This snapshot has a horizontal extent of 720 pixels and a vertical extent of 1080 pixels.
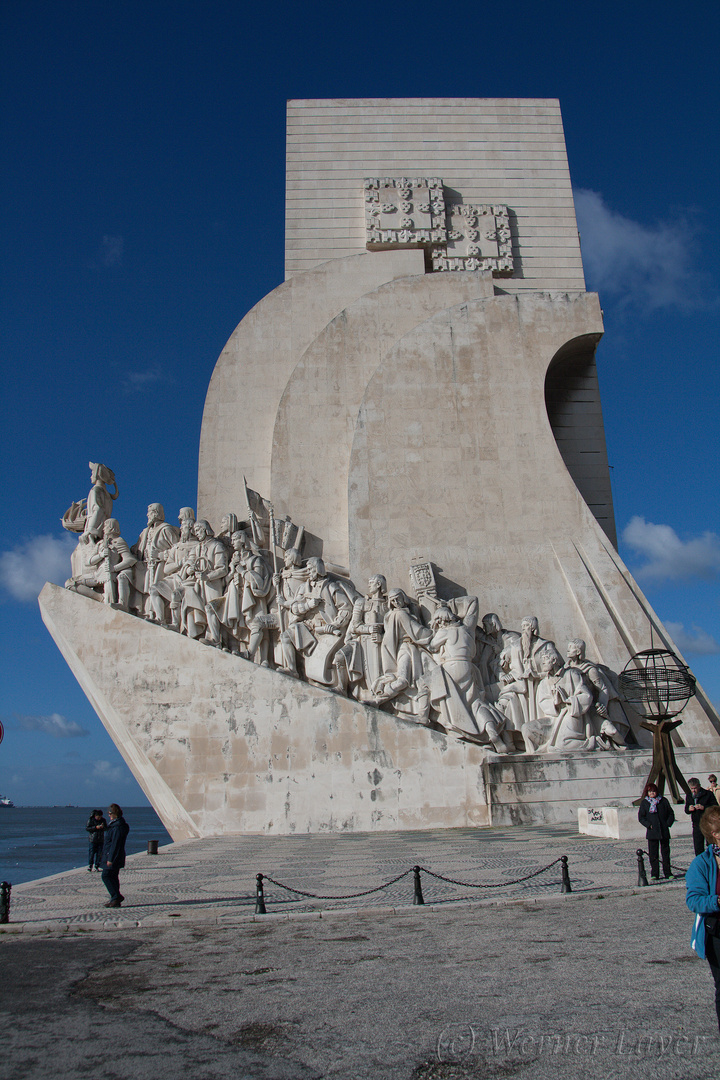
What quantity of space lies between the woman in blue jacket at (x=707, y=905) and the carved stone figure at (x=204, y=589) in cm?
898

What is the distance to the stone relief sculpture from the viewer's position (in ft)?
33.6

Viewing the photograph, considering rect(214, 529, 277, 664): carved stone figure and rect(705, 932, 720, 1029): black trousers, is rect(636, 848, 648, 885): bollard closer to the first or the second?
rect(705, 932, 720, 1029): black trousers

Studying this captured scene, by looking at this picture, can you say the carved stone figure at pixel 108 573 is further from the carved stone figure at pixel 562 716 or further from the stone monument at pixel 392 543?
the carved stone figure at pixel 562 716

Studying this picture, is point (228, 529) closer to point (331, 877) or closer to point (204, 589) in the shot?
point (204, 589)

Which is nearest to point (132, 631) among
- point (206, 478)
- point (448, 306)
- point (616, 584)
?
point (206, 478)

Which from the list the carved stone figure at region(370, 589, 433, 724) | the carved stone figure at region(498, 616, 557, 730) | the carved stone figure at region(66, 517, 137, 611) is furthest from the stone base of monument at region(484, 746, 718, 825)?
the carved stone figure at region(66, 517, 137, 611)

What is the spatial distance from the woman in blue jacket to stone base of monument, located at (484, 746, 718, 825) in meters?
7.31

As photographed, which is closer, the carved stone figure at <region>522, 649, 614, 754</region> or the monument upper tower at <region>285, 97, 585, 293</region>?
the carved stone figure at <region>522, 649, 614, 754</region>

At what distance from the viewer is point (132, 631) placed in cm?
1094

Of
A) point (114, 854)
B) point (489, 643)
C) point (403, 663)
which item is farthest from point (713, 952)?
point (489, 643)

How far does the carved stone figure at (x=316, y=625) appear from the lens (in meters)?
10.8

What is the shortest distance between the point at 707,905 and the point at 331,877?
3825 mm

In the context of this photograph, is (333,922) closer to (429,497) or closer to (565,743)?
(565,743)

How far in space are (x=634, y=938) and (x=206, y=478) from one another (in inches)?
478
